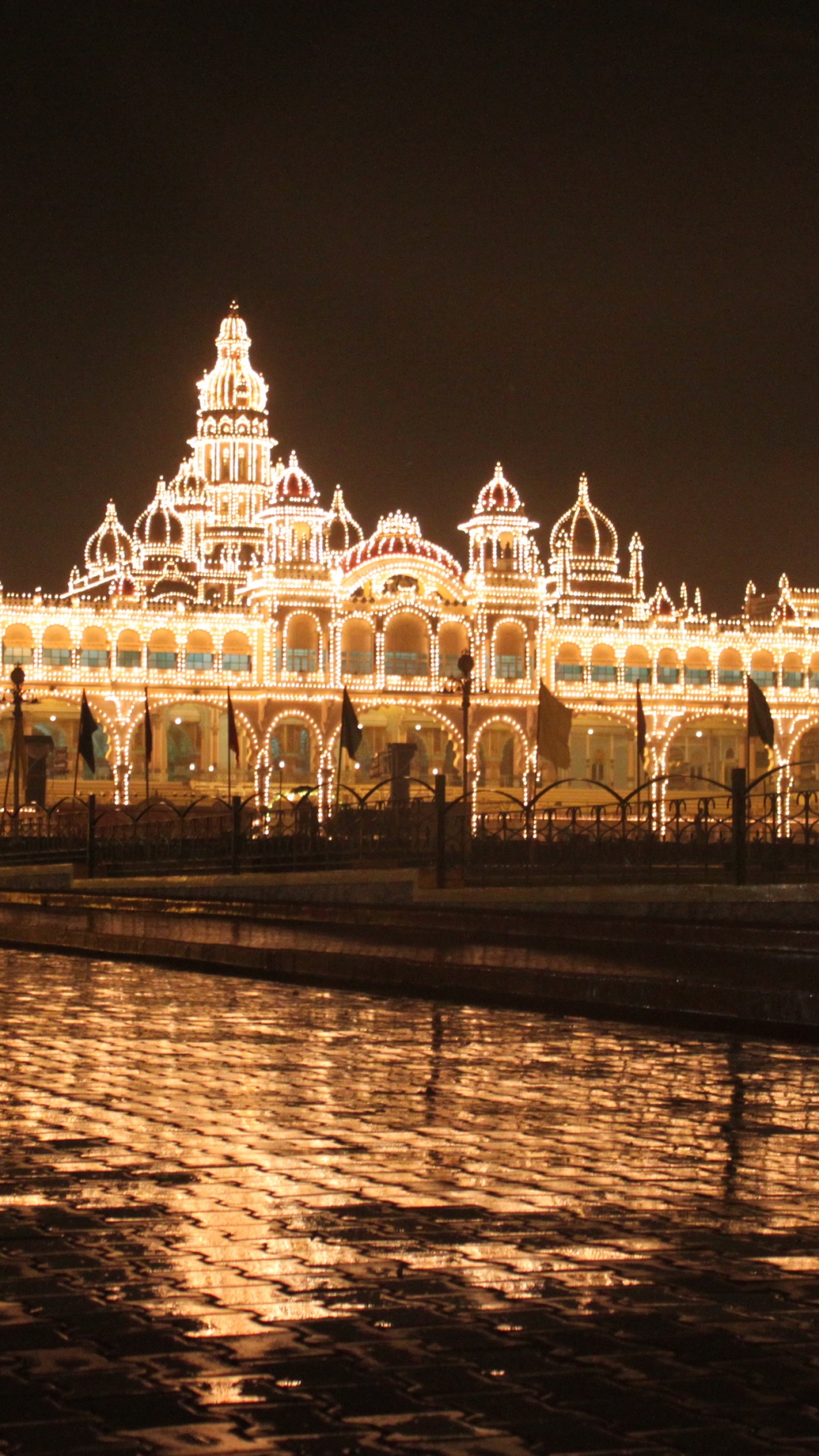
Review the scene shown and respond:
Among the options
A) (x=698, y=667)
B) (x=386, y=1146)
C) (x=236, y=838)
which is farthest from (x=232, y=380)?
(x=386, y=1146)

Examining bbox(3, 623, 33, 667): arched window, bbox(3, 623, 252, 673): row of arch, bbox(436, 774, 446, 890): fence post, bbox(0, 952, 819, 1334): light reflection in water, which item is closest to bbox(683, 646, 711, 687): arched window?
bbox(3, 623, 252, 673): row of arch

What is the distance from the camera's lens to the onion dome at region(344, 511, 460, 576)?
60438mm

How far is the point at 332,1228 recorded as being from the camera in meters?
4.72

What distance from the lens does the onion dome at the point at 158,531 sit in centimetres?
6881

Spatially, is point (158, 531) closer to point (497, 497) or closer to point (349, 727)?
point (497, 497)

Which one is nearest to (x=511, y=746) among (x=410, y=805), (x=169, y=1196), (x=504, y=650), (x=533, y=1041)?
(x=504, y=650)

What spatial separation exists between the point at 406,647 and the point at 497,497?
646 cm

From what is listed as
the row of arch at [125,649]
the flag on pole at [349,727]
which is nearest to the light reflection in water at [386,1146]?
the flag on pole at [349,727]

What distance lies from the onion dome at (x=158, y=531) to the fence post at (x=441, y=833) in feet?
167

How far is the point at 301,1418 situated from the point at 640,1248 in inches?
61.7

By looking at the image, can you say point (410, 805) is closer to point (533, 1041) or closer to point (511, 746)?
point (533, 1041)

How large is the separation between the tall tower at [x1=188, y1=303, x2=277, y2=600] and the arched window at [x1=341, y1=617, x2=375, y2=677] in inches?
420

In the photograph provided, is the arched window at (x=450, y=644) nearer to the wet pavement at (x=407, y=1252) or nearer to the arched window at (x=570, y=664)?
the arched window at (x=570, y=664)

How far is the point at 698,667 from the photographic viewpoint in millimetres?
67562
